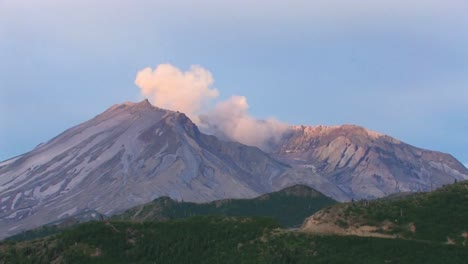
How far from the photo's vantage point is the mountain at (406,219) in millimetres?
148625

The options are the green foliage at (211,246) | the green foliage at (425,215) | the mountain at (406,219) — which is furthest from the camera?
the mountain at (406,219)

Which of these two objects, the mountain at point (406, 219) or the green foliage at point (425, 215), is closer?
the green foliage at point (425, 215)

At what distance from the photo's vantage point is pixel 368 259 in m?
134

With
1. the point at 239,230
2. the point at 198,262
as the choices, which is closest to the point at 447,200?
the point at 239,230

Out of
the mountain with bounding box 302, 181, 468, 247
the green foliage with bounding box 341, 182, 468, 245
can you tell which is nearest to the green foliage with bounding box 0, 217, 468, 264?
the mountain with bounding box 302, 181, 468, 247

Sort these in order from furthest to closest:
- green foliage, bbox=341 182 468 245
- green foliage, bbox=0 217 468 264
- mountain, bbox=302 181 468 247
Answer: mountain, bbox=302 181 468 247, green foliage, bbox=341 182 468 245, green foliage, bbox=0 217 468 264

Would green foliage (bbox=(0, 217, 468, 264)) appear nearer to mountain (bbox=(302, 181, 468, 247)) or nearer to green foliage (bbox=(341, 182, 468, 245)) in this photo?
mountain (bbox=(302, 181, 468, 247))

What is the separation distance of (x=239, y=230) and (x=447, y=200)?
5073 cm

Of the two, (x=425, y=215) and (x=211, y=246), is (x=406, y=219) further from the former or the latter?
(x=211, y=246)

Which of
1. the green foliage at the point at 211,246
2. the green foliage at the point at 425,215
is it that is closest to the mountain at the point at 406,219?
the green foliage at the point at 425,215

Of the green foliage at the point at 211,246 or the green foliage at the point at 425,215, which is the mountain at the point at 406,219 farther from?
the green foliage at the point at 211,246

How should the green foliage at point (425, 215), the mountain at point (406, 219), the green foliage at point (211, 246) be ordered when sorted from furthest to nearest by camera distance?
1. the mountain at point (406, 219)
2. the green foliage at point (425, 215)
3. the green foliage at point (211, 246)

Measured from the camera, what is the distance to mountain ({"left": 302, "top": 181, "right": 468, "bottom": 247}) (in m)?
149

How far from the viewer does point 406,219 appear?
15550 centimetres
